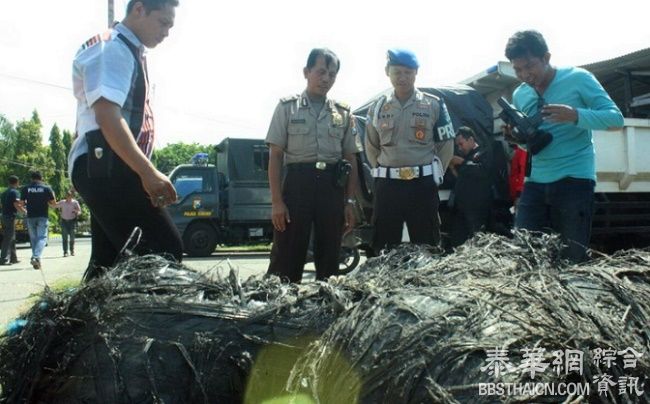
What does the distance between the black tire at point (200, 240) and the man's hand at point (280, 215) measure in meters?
10.3

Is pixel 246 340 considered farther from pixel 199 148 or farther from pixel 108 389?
pixel 199 148

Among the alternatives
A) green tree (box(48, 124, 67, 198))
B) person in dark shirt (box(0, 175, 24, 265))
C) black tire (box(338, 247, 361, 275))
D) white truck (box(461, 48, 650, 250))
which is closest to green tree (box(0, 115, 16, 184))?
green tree (box(48, 124, 67, 198))

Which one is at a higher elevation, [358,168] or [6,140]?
[6,140]

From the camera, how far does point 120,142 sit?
7.70 ft

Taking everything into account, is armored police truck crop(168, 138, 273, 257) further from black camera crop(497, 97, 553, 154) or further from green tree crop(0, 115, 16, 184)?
green tree crop(0, 115, 16, 184)

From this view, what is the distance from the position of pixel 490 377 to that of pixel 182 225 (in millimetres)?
12766

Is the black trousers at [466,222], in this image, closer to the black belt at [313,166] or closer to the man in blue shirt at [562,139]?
the man in blue shirt at [562,139]

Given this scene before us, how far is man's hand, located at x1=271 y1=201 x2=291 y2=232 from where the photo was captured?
11.7 feet

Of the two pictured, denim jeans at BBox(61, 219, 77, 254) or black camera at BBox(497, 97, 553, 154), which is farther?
denim jeans at BBox(61, 219, 77, 254)

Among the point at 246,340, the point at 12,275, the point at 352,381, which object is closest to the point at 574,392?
the point at 352,381

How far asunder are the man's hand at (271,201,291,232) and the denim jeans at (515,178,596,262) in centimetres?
144

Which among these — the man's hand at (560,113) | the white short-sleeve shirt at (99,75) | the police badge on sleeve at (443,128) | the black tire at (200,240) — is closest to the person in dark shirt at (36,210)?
the black tire at (200,240)

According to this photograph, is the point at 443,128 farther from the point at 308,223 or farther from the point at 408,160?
the point at 308,223

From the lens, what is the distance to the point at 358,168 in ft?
13.6
